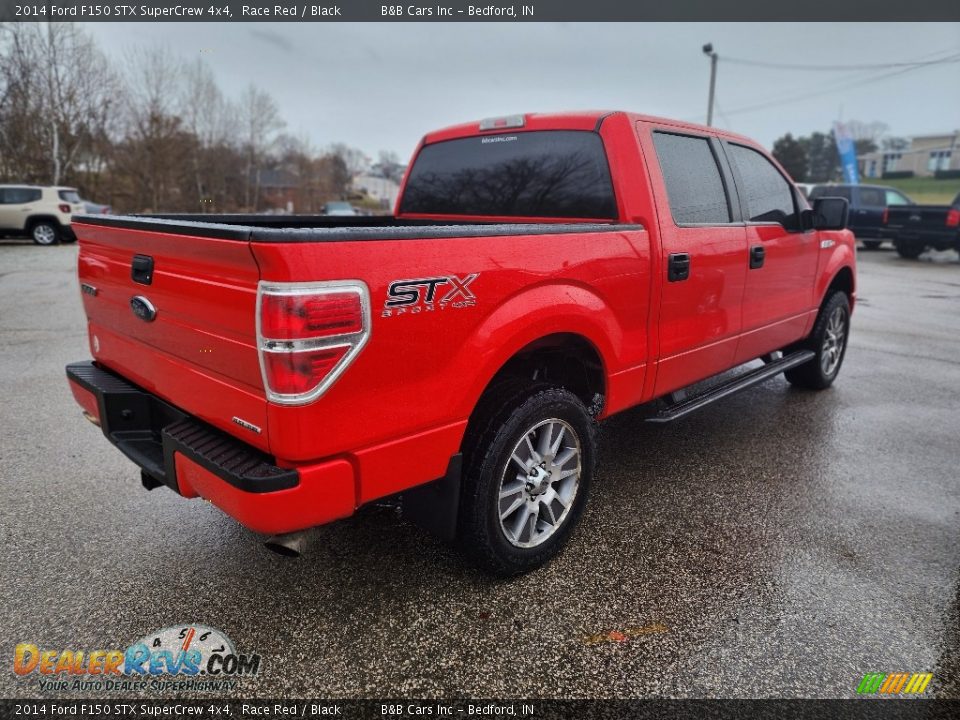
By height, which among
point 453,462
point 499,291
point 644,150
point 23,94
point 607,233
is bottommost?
point 453,462

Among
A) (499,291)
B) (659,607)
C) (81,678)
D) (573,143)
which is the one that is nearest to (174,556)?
(81,678)

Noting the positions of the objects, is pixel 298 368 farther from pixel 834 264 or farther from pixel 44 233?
pixel 44 233

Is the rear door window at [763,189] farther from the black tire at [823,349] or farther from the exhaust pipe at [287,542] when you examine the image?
the exhaust pipe at [287,542]

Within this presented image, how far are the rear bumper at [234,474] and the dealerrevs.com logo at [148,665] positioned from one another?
563 mm

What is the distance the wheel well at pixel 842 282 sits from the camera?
532 centimetres

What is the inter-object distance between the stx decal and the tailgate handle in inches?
39.4

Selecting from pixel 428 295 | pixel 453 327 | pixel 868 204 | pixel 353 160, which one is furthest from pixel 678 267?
pixel 353 160

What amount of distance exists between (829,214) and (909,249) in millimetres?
16749

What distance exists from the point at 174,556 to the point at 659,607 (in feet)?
6.90

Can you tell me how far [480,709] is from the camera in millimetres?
2045

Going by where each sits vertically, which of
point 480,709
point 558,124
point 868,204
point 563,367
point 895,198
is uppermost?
point 895,198

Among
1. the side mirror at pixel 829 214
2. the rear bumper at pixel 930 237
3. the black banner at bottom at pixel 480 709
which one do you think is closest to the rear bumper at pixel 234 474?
the black banner at bottom at pixel 480 709

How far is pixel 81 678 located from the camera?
2141mm

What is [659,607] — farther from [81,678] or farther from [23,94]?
[23,94]
